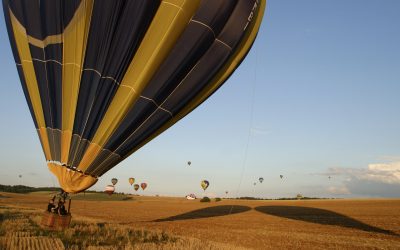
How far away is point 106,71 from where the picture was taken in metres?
7.95

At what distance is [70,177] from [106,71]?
95.4 inches

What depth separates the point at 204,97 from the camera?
9883mm

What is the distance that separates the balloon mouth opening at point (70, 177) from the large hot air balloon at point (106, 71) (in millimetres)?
21

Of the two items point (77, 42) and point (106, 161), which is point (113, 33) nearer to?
point (77, 42)

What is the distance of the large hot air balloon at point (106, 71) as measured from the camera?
25.7 ft

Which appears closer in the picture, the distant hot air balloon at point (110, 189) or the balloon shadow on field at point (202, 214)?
the balloon shadow on field at point (202, 214)

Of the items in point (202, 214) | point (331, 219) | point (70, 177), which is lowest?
point (70, 177)

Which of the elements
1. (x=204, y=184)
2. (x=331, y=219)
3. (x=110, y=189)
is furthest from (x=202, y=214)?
(x=110, y=189)

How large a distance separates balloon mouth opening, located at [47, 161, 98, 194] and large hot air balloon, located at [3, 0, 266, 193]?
0.02 metres

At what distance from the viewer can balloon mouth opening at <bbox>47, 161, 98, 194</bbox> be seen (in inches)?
302

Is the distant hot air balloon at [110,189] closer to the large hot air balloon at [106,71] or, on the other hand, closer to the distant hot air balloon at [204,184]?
the distant hot air balloon at [204,184]

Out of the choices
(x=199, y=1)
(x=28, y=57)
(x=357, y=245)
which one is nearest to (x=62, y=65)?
(x=28, y=57)

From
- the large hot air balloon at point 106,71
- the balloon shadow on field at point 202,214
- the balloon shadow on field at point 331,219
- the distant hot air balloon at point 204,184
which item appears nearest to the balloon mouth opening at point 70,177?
the large hot air balloon at point 106,71

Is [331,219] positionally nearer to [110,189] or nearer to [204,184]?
[204,184]
